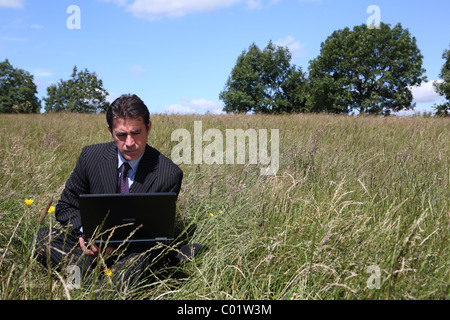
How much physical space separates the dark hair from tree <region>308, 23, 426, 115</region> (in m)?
27.4

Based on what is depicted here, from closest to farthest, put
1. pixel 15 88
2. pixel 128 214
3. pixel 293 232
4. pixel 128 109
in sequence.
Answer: pixel 128 214 → pixel 128 109 → pixel 293 232 → pixel 15 88

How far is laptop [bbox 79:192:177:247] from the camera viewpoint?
1.91 metres

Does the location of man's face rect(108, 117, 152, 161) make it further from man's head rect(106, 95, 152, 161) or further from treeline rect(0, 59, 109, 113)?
treeline rect(0, 59, 109, 113)

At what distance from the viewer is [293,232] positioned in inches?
90.9

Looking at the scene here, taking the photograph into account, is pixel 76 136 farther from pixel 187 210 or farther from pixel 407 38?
pixel 407 38

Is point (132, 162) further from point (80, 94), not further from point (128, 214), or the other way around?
point (80, 94)

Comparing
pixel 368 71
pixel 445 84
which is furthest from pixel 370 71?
pixel 445 84

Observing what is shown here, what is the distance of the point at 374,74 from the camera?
1113 inches

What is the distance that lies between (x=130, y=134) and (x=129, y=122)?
0.27ft

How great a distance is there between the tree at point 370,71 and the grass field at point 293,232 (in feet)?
82.1

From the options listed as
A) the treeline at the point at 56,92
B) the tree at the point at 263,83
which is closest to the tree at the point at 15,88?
the treeline at the point at 56,92

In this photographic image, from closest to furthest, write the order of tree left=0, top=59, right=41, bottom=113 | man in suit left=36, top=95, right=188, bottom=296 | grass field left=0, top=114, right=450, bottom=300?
grass field left=0, top=114, right=450, bottom=300, man in suit left=36, top=95, right=188, bottom=296, tree left=0, top=59, right=41, bottom=113

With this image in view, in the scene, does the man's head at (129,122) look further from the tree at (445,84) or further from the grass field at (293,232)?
the tree at (445,84)

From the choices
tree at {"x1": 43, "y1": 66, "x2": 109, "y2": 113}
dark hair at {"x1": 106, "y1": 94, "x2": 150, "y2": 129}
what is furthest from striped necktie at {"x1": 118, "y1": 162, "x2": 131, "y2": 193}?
tree at {"x1": 43, "y1": 66, "x2": 109, "y2": 113}
